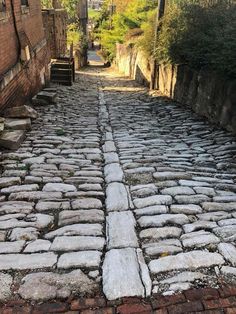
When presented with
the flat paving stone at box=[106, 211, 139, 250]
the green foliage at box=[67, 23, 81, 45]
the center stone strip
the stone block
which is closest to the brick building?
the stone block

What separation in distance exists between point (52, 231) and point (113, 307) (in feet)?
4.04

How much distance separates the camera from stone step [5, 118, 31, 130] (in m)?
6.51

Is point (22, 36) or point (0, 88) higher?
point (22, 36)

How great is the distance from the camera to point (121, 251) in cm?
313

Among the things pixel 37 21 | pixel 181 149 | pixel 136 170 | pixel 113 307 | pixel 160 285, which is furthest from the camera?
pixel 37 21

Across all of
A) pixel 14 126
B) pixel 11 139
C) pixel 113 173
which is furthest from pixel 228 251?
pixel 14 126

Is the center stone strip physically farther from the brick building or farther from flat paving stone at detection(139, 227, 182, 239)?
the brick building

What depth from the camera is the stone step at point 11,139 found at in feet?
18.9

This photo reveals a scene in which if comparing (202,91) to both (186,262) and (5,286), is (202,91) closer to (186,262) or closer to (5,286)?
(186,262)

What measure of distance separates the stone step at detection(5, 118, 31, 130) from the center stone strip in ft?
8.34

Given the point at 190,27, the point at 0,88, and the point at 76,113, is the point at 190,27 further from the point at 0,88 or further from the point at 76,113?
the point at 0,88

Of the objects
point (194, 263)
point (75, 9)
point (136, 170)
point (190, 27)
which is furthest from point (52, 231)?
point (75, 9)

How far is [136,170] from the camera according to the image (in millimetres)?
5125

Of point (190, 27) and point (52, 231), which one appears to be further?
point (190, 27)
